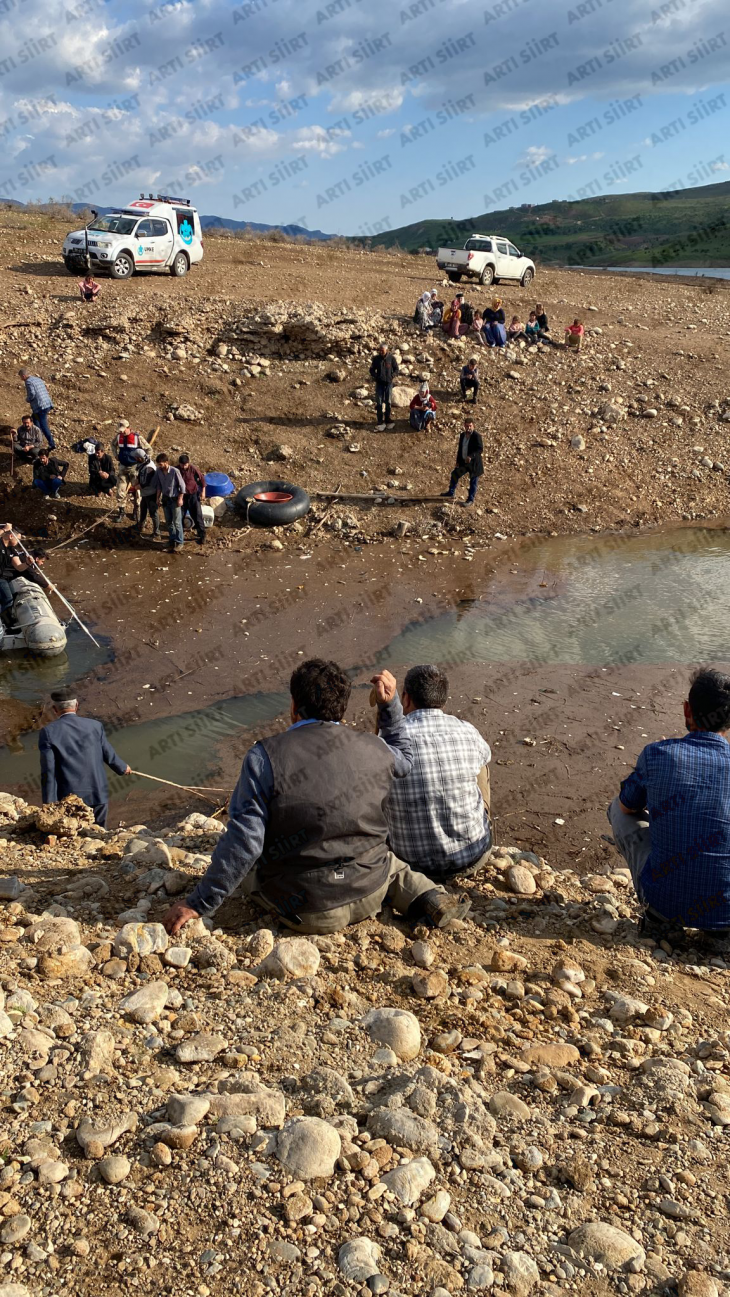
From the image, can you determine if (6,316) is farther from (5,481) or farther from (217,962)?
(217,962)

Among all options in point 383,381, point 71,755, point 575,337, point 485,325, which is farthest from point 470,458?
point 71,755

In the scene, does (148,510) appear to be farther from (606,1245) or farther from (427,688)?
(606,1245)

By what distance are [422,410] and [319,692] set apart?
46.9 ft

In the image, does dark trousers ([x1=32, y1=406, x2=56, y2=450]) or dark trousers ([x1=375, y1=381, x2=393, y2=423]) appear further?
dark trousers ([x1=375, y1=381, x2=393, y2=423])

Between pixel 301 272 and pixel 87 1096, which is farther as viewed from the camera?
pixel 301 272

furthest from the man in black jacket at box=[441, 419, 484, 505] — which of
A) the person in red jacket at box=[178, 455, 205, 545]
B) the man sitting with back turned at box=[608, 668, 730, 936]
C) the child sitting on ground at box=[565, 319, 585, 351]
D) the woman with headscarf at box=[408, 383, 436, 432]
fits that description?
the man sitting with back turned at box=[608, 668, 730, 936]

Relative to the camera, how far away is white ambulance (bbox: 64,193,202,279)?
2053 cm

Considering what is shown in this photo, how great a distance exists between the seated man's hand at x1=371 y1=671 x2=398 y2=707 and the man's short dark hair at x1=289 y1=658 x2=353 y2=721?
61 cm

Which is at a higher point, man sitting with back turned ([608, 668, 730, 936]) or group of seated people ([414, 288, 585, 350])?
group of seated people ([414, 288, 585, 350])

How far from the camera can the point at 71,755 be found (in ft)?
A: 19.7

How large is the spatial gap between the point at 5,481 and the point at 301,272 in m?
12.8

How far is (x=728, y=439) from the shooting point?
59.2 feet

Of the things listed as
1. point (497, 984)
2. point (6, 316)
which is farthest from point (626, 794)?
point (6, 316)

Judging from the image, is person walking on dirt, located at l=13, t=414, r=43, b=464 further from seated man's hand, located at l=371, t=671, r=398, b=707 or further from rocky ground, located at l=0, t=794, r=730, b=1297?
seated man's hand, located at l=371, t=671, r=398, b=707
